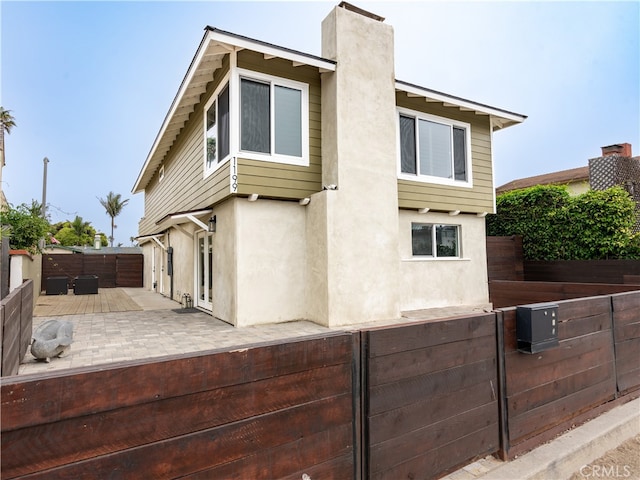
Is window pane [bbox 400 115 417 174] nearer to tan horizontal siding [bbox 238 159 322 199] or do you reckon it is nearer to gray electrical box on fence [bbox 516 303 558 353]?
tan horizontal siding [bbox 238 159 322 199]

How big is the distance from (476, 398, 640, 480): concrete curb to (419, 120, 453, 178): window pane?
6902 millimetres

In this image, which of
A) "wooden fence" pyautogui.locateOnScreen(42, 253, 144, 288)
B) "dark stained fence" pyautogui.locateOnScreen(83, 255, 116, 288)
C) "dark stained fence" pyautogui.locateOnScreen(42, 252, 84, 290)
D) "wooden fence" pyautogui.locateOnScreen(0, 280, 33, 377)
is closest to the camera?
"wooden fence" pyautogui.locateOnScreen(0, 280, 33, 377)

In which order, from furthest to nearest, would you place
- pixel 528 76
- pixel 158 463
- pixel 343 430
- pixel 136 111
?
pixel 136 111 → pixel 528 76 → pixel 343 430 → pixel 158 463

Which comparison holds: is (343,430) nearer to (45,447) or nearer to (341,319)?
(45,447)

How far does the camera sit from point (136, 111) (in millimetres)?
34688

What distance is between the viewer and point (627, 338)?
12.4 feet

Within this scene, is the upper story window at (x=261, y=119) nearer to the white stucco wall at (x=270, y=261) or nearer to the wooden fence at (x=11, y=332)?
the white stucco wall at (x=270, y=261)

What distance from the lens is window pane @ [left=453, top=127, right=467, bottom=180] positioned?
32.7 ft

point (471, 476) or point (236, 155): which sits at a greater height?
point (236, 155)

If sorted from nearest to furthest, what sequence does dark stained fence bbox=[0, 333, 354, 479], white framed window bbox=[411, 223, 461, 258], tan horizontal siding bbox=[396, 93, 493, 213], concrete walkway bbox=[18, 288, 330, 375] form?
dark stained fence bbox=[0, 333, 354, 479], concrete walkway bbox=[18, 288, 330, 375], tan horizontal siding bbox=[396, 93, 493, 213], white framed window bbox=[411, 223, 461, 258]

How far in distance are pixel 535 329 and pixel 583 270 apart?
338 inches

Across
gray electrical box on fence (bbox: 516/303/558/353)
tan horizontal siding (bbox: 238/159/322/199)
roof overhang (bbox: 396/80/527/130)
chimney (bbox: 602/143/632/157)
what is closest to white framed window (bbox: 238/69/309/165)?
tan horizontal siding (bbox: 238/159/322/199)

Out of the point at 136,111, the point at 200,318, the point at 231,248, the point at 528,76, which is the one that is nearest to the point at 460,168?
the point at 231,248

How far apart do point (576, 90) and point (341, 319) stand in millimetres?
18460
